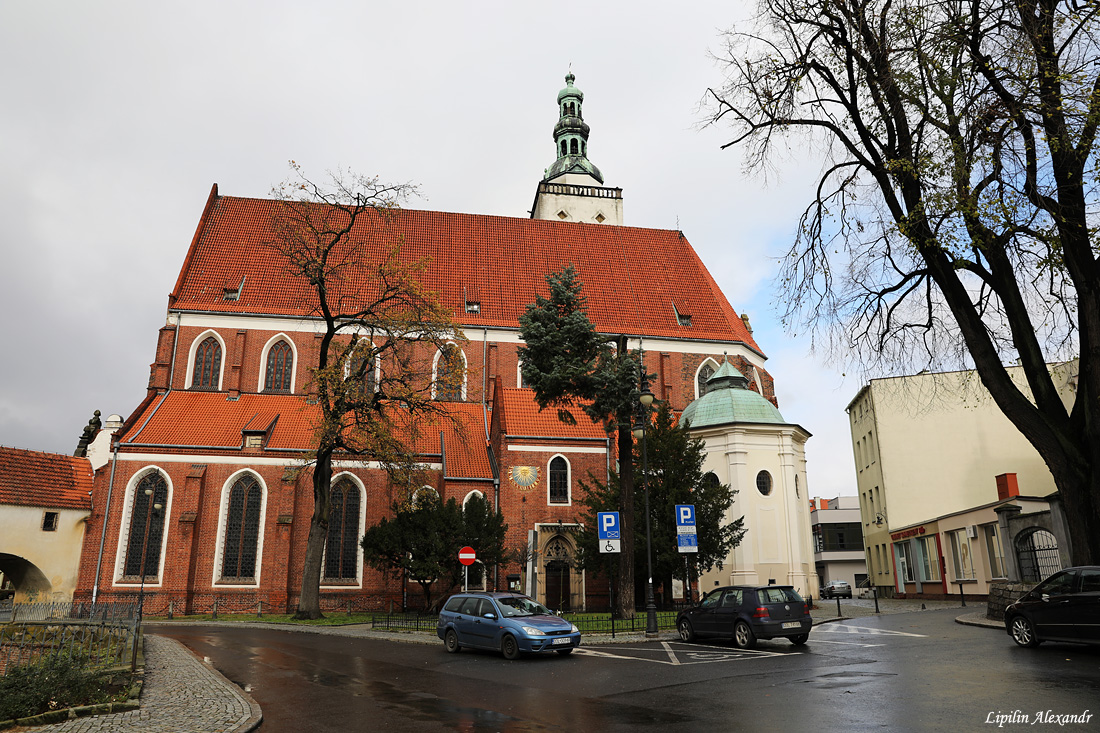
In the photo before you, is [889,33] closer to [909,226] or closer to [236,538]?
[909,226]

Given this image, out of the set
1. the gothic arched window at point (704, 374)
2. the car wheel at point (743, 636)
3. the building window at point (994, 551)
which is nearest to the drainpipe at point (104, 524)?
the car wheel at point (743, 636)

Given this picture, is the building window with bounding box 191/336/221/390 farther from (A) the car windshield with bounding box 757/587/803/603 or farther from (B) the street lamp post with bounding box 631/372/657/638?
(A) the car windshield with bounding box 757/587/803/603

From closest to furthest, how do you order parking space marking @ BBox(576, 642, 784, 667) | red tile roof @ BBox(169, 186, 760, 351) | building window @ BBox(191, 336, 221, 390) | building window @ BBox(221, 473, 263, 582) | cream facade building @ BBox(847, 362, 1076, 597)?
1. parking space marking @ BBox(576, 642, 784, 667)
2. building window @ BBox(221, 473, 263, 582)
3. building window @ BBox(191, 336, 221, 390)
4. cream facade building @ BBox(847, 362, 1076, 597)
5. red tile roof @ BBox(169, 186, 760, 351)

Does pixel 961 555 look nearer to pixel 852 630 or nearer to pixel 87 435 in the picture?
pixel 852 630

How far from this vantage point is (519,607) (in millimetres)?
15641

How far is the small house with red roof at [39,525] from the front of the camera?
30547 millimetres

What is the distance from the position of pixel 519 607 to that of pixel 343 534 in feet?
62.2

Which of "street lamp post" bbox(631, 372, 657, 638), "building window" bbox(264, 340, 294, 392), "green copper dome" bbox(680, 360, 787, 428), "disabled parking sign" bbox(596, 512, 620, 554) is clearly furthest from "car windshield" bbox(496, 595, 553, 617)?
"building window" bbox(264, 340, 294, 392)

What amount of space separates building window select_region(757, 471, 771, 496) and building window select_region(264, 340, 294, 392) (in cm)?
2224

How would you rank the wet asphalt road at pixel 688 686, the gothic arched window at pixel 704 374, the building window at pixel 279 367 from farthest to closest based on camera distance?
the gothic arched window at pixel 704 374
the building window at pixel 279 367
the wet asphalt road at pixel 688 686

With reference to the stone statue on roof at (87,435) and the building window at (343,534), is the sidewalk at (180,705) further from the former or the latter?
the stone statue on roof at (87,435)

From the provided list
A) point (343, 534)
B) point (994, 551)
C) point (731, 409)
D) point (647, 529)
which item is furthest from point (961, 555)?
point (343, 534)

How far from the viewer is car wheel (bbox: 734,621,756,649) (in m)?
15.5

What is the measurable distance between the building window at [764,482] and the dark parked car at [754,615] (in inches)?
597
